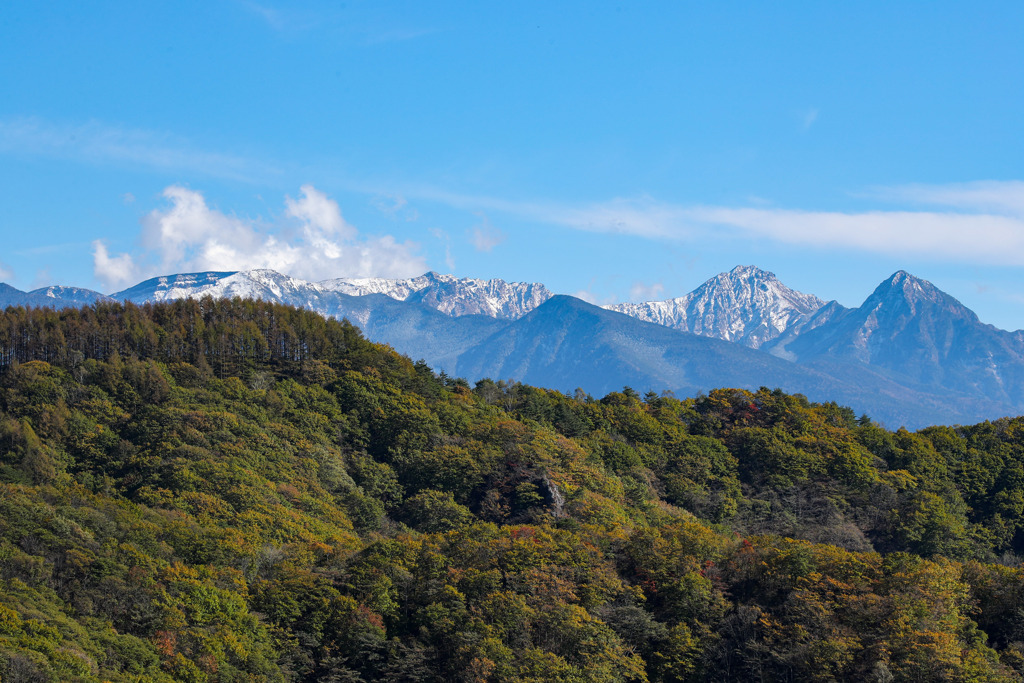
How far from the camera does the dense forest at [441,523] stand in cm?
7088

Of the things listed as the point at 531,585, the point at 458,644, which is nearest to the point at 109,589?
the point at 458,644

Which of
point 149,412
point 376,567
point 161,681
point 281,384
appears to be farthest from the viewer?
point 281,384

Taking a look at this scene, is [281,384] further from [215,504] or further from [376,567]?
[376,567]

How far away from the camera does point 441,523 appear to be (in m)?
107

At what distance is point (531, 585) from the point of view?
3073 inches

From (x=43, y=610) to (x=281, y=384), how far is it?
7052 centimetres

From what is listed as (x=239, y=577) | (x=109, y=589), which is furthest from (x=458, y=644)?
(x=109, y=589)

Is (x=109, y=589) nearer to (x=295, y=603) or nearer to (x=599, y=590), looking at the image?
(x=295, y=603)

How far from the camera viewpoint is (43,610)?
6588cm

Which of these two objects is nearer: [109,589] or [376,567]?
[109,589]

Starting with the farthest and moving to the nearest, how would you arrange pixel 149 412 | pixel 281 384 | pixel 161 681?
pixel 281 384 < pixel 149 412 < pixel 161 681

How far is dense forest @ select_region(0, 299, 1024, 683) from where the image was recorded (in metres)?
70.9

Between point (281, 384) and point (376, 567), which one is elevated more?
point (281, 384)

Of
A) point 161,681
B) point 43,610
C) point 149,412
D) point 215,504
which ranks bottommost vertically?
point 161,681
